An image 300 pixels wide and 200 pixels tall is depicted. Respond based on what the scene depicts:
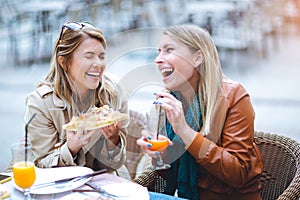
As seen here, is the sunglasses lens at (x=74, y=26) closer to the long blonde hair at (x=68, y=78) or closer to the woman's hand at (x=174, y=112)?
the long blonde hair at (x=68, y=78)

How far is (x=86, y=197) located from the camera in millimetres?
1409

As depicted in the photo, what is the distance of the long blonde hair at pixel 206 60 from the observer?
1648 mm

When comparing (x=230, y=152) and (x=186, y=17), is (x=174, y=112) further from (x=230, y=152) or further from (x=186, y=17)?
(x=186, y=17)

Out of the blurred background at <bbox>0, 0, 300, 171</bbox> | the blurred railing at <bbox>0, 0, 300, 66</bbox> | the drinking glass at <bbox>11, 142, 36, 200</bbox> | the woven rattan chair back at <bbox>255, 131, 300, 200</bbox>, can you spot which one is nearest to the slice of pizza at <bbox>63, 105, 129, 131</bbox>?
the drinking glass at <bbox>11, 142, 36, 200</bbox>

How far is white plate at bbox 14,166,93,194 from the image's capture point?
4.66ft

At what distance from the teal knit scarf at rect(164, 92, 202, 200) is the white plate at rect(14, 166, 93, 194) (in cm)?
31

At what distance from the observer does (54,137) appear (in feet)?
5.72

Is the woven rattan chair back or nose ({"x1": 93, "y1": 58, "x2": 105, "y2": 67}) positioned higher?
nose ({"x1": 93, "y1": 58, "x2": 105, "y2": 67})

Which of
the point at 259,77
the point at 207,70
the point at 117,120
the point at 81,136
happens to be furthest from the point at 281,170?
the point at 259,77

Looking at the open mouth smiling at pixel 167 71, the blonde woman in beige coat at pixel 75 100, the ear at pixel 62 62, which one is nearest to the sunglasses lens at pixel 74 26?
the blonde woman in beige coat at pixel 75 100

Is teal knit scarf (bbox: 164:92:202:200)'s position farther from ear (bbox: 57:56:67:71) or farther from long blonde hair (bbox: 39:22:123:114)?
ear (bbox: 57:56:67:71)

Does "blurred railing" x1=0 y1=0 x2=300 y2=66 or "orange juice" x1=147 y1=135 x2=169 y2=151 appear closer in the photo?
"orange juice" x1=147 y1=135 x2=169 y2=151

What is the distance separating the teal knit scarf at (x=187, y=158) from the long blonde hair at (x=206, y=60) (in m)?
0.04

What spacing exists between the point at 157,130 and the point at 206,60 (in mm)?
294
